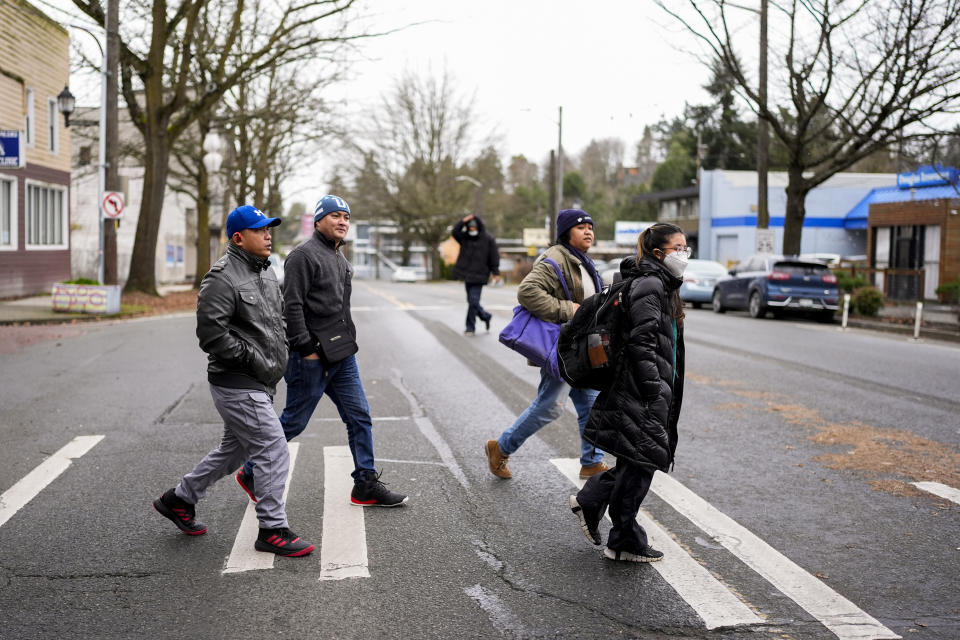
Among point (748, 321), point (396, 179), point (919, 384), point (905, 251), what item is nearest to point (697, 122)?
point (396, 179)

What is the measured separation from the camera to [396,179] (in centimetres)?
6406

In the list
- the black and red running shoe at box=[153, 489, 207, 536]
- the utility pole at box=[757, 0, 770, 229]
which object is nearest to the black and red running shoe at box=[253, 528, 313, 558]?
the black and red running shoe at box=[153, 489, 207, 536]

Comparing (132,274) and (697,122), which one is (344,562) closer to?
(132,274)

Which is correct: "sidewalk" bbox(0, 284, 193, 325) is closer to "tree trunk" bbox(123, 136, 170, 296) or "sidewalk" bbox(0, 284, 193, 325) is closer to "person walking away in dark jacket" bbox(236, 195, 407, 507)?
"tree trunk" bbox(123, 136, 170, 296)

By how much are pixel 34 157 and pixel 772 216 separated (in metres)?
41.5

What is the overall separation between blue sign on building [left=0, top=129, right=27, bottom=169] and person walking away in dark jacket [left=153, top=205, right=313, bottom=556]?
1441cm

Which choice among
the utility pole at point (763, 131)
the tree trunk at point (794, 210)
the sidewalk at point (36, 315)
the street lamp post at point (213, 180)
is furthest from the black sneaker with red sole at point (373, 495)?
the street lamp post at point (213, 180)

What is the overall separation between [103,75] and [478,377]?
15.2 metres

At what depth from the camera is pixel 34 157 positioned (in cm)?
2655

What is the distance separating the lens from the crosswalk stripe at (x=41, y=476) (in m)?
5.57

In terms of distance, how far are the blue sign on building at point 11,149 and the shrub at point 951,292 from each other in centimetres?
1901

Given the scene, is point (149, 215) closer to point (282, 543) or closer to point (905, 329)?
point (905, 329)

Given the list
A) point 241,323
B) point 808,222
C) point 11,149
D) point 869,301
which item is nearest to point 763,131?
point 869,301

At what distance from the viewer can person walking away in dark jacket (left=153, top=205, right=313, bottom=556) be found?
4.52 metres
